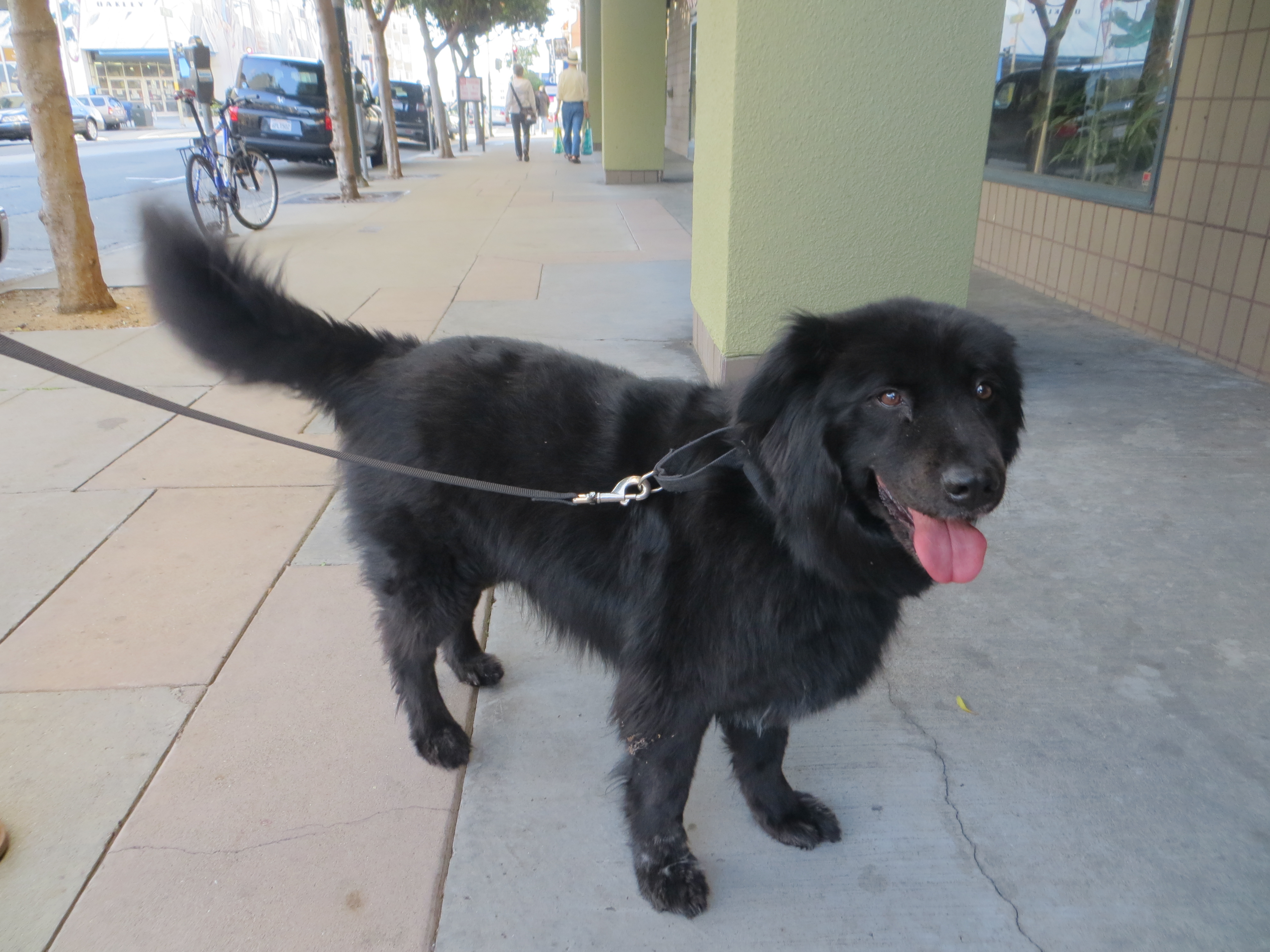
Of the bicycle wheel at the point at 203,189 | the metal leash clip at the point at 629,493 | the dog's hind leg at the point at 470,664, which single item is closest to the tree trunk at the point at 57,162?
the bicycle wheel at the point at 203,189

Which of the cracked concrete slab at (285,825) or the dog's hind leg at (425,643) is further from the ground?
the dog's hind leg at (425,643)

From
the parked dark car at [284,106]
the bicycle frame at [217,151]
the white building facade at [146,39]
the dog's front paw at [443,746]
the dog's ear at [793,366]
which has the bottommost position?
the dog's front paw at [443,746]

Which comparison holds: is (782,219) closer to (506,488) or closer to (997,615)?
(997,615)

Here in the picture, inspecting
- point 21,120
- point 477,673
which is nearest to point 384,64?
point 477,673

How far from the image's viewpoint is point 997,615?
304 cm

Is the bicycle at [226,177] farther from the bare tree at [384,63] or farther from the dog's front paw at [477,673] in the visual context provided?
the dog's front paw at [477,673]

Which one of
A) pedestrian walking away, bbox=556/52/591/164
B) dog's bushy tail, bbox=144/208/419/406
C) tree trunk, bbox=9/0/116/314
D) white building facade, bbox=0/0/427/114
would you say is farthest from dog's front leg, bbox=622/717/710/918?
white building facade, bbox=0/0/427/114

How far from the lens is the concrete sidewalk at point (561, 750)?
196 cm

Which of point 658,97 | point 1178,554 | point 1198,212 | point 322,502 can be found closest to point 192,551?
point 322,502

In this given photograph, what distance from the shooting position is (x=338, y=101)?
42.0ft

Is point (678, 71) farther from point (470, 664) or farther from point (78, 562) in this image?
point (470, 664)

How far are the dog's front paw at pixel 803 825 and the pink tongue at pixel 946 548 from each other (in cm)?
84

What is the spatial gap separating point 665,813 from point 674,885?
159 millimetres

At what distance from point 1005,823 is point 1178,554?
176 cm
